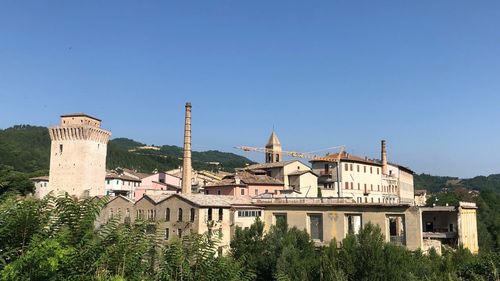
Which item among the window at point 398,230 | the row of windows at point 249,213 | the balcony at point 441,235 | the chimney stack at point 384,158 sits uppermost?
the chimney stack at point 384,158

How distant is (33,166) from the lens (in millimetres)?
97312

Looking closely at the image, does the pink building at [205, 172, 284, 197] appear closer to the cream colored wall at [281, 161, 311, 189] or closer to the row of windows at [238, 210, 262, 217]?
the cream colored wall at [281, 161, 311, 189]

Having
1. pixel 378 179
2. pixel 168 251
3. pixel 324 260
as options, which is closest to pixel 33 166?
pixel 378 179

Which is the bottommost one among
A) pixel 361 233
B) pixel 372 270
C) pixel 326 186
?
pixel 372 270

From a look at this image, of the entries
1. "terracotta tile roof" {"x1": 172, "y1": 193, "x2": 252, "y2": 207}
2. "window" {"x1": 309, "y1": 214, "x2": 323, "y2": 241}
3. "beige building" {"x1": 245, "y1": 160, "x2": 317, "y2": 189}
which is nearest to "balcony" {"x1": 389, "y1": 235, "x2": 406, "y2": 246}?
"window" {"x1": 309, "y1": 214, "x2": 323, "y2": 241}

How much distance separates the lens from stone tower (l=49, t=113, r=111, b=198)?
5619cm

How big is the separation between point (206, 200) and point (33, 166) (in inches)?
2929

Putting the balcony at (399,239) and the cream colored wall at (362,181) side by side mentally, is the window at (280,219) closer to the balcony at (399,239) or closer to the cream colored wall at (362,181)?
A: the balcony at (399,239)

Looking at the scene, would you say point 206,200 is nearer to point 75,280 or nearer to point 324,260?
point 324,260

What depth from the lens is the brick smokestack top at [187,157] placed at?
52344mm

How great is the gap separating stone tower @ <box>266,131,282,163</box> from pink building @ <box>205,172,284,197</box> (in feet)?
77.1

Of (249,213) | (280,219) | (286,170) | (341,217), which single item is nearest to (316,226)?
(341,217)

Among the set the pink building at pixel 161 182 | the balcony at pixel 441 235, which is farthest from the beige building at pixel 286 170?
the balcony at pixel 441 235

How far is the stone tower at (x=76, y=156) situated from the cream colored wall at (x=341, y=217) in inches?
1088
